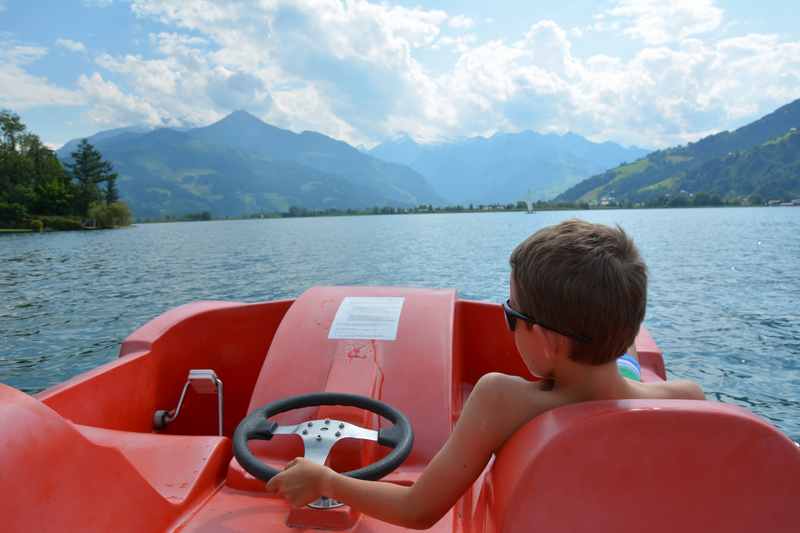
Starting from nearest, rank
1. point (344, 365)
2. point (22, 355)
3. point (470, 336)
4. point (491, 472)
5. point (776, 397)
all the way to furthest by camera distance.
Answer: point (491, 472) < point (344, 365) < point (470, 336) < point (776, 397) < point (22, 355)

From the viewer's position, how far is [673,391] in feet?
4.24

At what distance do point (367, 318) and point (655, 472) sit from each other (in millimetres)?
1659

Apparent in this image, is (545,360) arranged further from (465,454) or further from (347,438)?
(347,438)

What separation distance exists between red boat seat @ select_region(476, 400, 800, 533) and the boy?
98 millimetres

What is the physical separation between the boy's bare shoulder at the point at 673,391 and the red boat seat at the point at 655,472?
0.26 m

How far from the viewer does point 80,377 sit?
237cm

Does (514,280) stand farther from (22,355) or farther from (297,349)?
(22,355)

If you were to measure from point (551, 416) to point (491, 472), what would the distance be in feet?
0.89

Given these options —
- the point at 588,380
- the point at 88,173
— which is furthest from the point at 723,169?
the point at 588,380

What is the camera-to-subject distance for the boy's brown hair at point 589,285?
Answer: 1.00 metres

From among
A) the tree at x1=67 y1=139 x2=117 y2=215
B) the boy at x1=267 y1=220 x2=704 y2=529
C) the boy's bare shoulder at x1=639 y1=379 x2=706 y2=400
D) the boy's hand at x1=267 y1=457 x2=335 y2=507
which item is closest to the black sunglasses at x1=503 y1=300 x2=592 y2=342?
the boy at x1=267 y1=220 x2=704 y2=529

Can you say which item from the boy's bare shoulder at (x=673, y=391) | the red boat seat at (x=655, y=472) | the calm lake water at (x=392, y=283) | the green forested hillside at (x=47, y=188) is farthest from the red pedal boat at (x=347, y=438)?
the green forested hillside at (x=47, y=188)

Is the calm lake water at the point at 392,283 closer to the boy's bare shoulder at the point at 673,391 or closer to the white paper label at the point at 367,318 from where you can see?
the boy's bare shoulder at the point at 673,391

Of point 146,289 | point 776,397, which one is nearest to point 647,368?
point 776,397
